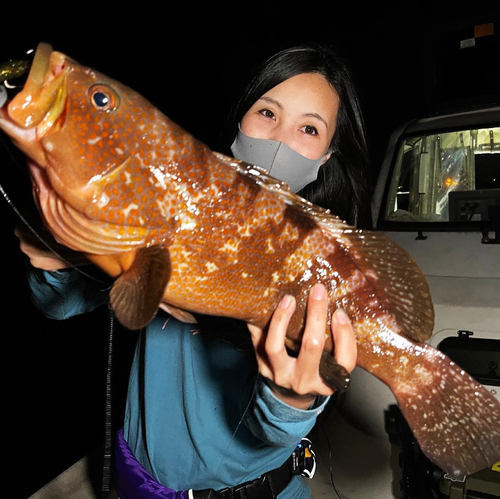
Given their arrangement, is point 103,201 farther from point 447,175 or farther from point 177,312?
point 447,175

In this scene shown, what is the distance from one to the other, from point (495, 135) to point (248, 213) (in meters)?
4.27

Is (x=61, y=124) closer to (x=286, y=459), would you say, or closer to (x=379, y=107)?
(x=286, y=459)

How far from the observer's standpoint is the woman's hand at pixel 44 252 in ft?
4.42

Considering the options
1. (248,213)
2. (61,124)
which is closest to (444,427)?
(248,213)

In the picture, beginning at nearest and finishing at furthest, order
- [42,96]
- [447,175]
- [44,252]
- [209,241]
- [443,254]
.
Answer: [42,96], [209,241], [44,252], [443,254], [447,175]

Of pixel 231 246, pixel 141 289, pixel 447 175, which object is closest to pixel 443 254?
pixel 447 175

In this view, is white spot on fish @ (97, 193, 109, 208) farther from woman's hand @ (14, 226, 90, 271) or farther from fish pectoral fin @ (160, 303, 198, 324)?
fish pectoral fin @ (160, 303, 198, 324)

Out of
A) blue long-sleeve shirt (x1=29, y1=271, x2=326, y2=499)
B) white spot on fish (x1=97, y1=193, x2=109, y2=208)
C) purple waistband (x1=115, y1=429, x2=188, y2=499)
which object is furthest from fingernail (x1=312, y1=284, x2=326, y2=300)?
purple waistband (x1=115, y1=429, x2=188, y2=499)

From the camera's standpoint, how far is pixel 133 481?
1.83 meters

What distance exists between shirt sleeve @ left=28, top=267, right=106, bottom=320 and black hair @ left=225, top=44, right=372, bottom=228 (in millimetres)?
1042

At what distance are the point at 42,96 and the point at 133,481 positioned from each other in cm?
163

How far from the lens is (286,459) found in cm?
193

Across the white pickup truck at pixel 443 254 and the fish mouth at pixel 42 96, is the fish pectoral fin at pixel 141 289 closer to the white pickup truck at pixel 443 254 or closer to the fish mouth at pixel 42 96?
the fish mouth at pixel 42 96

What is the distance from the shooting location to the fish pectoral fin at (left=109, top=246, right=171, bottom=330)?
1.12m
